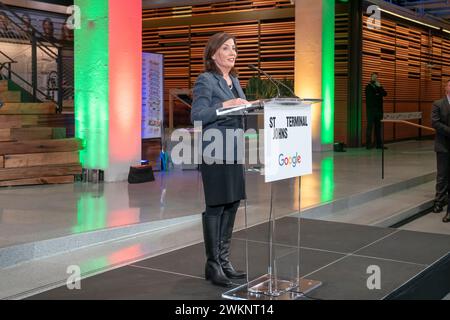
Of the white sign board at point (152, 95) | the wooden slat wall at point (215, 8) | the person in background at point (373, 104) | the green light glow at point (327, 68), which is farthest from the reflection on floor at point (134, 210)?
the wooden slat wall at point (215, 8)

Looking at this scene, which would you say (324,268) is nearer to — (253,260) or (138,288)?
(253,260)

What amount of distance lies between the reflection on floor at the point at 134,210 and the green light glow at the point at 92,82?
0.55 metres

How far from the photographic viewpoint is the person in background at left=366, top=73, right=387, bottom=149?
1313 centimetres

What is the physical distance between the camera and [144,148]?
928 cm

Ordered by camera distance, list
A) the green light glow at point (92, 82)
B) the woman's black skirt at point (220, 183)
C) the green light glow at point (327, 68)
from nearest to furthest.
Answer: the woman's black skirt at point (220, 183) < the green light glow at point (92, 82) < the green light glow at point (327, 68)

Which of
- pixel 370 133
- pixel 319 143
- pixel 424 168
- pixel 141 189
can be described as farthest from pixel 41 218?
pixel 370 133

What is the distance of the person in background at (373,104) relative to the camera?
1313 centimetres

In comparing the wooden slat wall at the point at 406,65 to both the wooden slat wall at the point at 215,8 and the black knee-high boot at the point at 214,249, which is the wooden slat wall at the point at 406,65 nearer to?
the wooden slat wall at the point at 215,8

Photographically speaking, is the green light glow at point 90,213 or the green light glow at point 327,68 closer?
the green light glow at point 90,213

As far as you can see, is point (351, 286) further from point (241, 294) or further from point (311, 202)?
point (311, 202)

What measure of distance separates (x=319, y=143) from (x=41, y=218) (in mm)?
8049

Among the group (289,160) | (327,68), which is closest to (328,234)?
(289,160)

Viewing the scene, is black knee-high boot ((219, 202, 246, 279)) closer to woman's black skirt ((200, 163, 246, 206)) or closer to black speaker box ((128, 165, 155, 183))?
woman's black skirt ((200, 163, 246, 206))

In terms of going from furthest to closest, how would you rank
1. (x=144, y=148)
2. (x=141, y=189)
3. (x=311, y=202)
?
(x=144, y=148) → (x=141, y=189) → (x=311, y=202)
